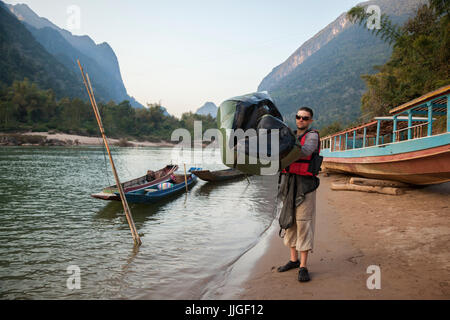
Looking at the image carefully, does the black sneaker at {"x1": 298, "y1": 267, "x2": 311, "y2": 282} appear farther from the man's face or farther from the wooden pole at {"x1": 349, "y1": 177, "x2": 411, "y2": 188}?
the wooden pole at {"x1": 349, "y1": 177, "x2": 411, "y2": 188}

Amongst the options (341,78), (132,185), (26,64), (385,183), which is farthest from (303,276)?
(26,64)

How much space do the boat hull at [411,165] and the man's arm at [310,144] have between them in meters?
5.56

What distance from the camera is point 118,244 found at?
24.7ft

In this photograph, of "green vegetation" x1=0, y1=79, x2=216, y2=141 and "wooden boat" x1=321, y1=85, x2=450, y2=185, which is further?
"green vegetation" x1=0, y1=79, x2=216, y2=141

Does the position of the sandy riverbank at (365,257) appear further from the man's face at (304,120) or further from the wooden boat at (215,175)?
the wooden boat at (215,175)

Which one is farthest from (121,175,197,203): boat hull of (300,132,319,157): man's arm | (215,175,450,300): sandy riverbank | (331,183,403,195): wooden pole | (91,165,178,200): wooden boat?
(300,132,319,157): man's arm

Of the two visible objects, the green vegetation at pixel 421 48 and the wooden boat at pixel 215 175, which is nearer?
the wooden boat at pixel 215 175

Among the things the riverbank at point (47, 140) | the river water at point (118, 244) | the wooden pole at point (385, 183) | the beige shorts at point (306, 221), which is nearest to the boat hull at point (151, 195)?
the river water at point (118, 244)

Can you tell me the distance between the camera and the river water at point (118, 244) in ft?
16.8

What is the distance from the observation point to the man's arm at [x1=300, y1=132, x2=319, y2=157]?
317 centimetres

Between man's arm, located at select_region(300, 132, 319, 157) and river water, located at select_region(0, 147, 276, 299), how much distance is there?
3022mm

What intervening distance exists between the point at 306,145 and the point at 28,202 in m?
13.9

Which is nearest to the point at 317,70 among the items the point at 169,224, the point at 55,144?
the point at 55,144

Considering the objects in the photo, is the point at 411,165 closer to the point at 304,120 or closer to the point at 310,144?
the point at 304,120
